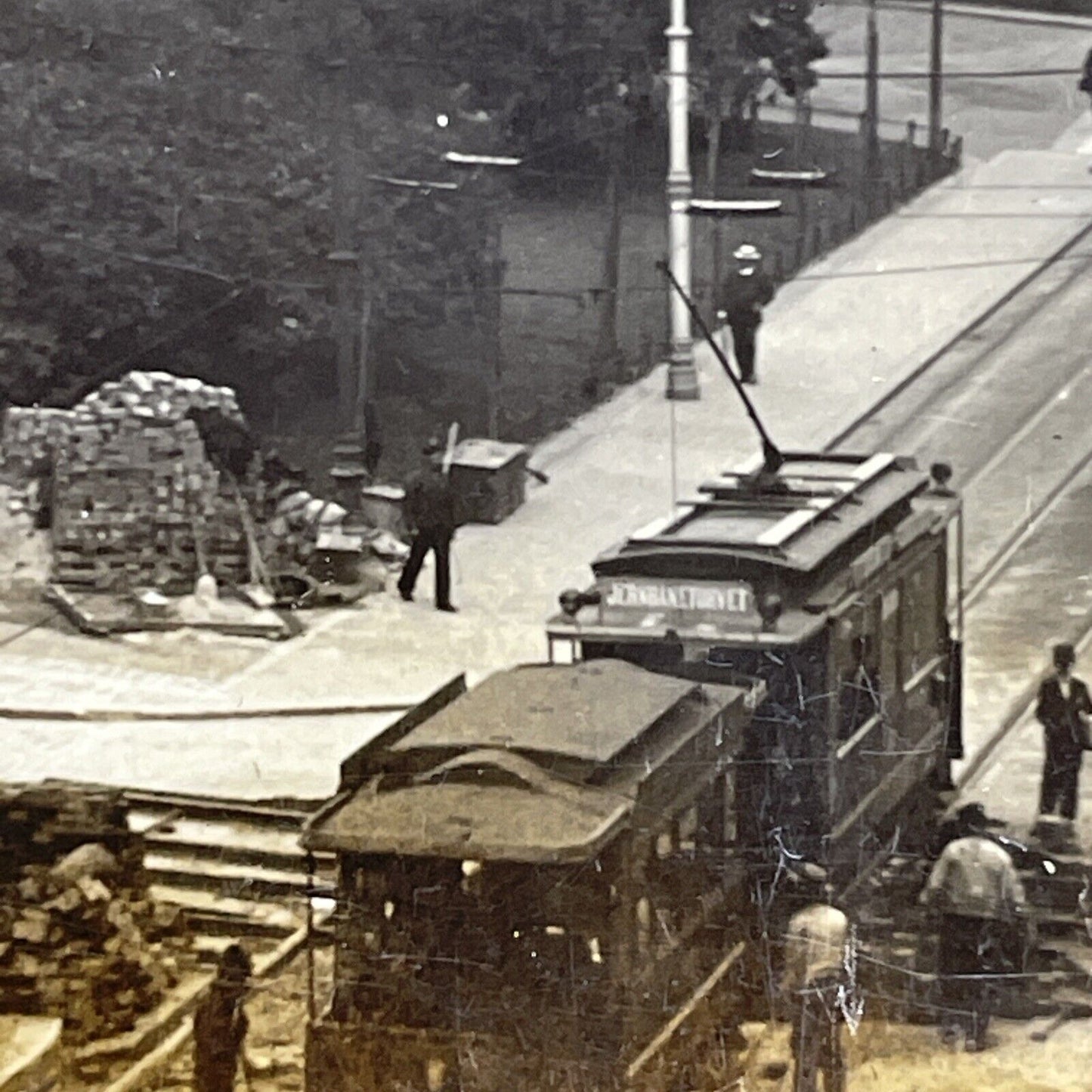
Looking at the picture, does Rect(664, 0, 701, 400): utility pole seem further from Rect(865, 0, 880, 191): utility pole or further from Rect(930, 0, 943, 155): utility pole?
Rect(930, 0, 943, 155): utility pole

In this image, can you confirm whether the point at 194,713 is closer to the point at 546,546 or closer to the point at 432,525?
the point at 432,525

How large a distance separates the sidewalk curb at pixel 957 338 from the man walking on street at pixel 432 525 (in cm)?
67

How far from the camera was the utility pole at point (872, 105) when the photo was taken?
3.77 metres

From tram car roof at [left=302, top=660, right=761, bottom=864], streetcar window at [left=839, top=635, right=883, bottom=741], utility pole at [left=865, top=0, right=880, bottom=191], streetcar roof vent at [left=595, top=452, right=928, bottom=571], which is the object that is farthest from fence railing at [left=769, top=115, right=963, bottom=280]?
tram car roof at [left=302, top=660, right=761, bottom=864]

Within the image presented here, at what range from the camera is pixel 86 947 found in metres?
3.99

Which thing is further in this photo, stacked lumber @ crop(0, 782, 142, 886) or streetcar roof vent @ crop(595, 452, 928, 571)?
stacked lumber @ crop(0, 782, 142, 886)

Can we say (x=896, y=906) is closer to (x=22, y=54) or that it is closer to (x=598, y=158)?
(x=598, y=158)

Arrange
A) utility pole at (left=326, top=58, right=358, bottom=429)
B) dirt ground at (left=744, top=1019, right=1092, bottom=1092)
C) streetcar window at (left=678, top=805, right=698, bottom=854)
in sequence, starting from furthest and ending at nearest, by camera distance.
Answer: utility pole at (left=326, top=58, right=358, bottom=429) → streetcar window at (left=678, top=805, right=698, bottom=854) → dirt ground at (left=744, top=1019, right=1092, bottom=1092)

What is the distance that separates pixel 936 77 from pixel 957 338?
1.46 feet

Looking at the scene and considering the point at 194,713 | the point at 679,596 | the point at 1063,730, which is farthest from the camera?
the point at 194,713

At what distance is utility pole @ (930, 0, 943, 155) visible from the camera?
3770mm

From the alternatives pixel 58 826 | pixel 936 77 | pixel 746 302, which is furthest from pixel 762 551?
pixel 58 826

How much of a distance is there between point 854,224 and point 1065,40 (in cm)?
46

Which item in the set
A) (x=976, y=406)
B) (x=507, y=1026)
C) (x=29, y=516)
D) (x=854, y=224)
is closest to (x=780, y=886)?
(x=507, y=1026)
